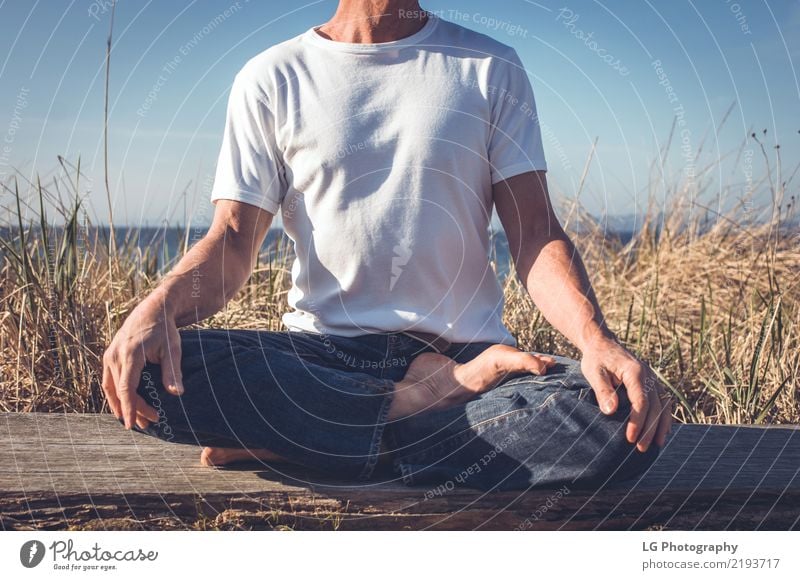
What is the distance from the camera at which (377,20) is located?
7.88 ft

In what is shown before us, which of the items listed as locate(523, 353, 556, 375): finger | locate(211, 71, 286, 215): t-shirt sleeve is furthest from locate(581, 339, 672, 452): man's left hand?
locate(211, 71, 286, 215): t-shirt sleeve

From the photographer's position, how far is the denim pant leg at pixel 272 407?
6.36ft

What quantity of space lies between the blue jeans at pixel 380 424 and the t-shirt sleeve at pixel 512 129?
594 mm

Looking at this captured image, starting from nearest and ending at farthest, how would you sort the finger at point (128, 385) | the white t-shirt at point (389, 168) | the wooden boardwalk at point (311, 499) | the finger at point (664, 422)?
the finger at point (128, 385), the finger at point (664, 422), the wooden boardwalk at point (311, 499), the white t-shirt at point (389, 168)

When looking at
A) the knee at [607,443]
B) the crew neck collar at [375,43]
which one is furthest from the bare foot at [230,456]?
the crew neck collar at [375,43]

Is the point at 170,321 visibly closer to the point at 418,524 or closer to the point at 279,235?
the point at 418,524

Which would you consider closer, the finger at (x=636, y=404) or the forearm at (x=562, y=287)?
the finger at (x=636, y=404)

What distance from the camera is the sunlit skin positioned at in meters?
1.84

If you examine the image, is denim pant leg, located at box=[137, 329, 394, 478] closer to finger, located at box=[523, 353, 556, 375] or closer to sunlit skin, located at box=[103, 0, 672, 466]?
sunlit skin, located at box=[103, 0, 672, 466]

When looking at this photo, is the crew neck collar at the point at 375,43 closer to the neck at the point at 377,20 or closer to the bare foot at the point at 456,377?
the neck at the point at 377,20

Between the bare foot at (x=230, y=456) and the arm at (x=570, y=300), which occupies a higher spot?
the arm at (x=570, y=300)

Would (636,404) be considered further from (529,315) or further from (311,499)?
(529,315)

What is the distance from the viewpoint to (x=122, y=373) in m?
1.79

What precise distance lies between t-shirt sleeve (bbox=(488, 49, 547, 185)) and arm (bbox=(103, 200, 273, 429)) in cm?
67
